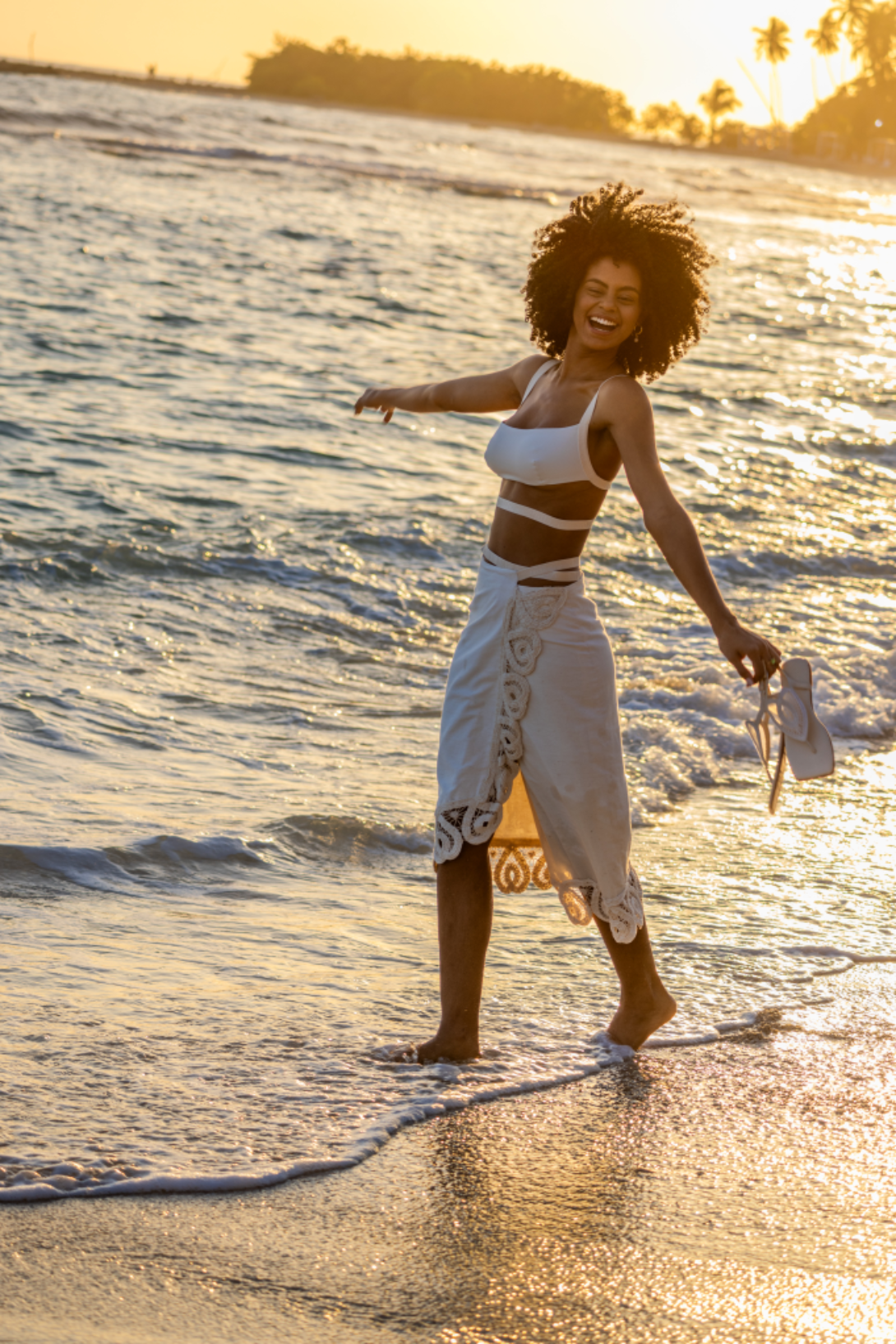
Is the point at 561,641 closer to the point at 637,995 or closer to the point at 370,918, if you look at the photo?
the point at 637,995

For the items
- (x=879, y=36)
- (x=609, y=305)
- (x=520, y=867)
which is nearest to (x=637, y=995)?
(x=520, y=867)

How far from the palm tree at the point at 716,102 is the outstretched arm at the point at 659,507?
478ft

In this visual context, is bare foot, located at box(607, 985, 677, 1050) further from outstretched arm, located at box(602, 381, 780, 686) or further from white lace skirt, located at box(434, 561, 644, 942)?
outstretched arm, located at box(602, 381, 780, 686)

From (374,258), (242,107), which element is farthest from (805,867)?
(242,107)

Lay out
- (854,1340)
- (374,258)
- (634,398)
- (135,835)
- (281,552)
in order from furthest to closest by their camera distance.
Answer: (374,258) < (281,552) < (135,835) < (634,398) < (854,1340)

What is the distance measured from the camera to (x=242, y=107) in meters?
72.7

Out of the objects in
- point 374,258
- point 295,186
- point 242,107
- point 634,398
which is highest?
point 242,107

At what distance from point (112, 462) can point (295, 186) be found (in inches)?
1024

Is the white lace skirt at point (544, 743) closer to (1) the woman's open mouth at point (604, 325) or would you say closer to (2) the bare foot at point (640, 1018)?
(2) the bare foot at point (640, 1018)

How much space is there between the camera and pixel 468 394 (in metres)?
→ 3.65

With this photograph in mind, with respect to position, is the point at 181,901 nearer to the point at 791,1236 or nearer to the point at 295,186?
the point at 791,1236

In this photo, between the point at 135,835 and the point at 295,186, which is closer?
the point at 135,835

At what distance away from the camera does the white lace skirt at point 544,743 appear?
3.23m

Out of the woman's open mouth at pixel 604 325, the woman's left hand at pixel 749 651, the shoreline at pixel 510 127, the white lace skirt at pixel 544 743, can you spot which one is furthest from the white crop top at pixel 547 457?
Answer: the shoreline at pixel 510 127
